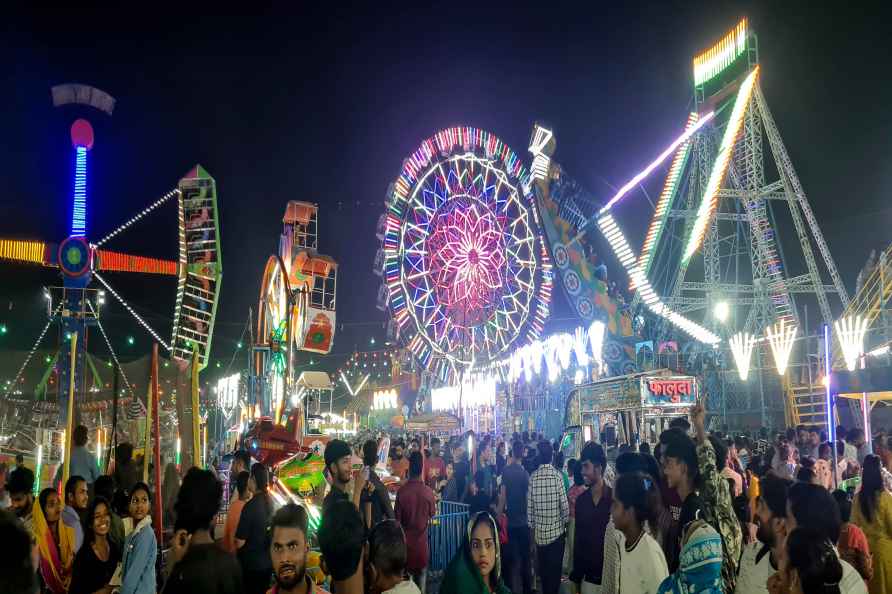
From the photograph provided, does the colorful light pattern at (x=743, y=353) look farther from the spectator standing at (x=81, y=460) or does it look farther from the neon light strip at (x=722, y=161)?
the spectator standing at (x=81, y=460)

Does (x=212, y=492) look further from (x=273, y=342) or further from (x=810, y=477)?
(x=273, y=342)

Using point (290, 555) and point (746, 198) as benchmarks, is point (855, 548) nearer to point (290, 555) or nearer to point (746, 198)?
point (290, 555)

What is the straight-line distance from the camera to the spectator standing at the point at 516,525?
8828 mm

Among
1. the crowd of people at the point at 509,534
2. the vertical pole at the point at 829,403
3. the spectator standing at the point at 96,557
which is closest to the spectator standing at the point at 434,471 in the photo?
the crowd of people at the point at 509,534

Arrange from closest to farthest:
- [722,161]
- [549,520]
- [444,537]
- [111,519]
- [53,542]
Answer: [111,519] < [53,542] < [549,520] < [444,537] < [722,161]

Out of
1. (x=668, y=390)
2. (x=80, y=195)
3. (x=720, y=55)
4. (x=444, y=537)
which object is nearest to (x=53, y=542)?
(x=444, y=537)

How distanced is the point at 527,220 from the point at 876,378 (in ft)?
65.2

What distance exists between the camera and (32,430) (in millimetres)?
23875

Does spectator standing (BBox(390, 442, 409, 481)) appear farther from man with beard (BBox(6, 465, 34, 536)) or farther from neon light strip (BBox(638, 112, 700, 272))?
neon light strip (BBox(638, 112, 700, 272))

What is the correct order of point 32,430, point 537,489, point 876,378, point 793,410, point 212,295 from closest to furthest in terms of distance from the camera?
point 537,489 < point 876,378 < point 212,295 < point 32,430 < point 793,410

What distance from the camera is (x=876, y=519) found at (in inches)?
239

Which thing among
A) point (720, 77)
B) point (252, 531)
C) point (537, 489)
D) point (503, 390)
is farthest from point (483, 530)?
point (720, 77)

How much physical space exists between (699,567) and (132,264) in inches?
815

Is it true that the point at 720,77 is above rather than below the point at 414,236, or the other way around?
above
